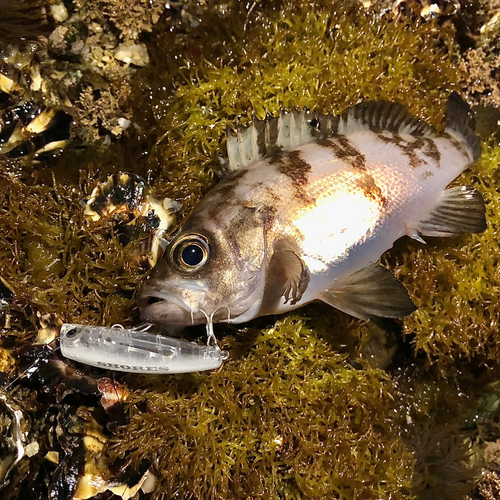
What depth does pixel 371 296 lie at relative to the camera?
7.45 ft

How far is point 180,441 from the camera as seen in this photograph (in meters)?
2.29

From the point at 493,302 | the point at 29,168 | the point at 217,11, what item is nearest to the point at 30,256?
the point at 29,168

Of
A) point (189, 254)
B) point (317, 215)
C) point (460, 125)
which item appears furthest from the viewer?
point (460, 125)

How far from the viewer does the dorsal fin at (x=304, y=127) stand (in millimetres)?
2395

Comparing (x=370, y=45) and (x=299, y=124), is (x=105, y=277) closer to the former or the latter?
(x=299, y=124)

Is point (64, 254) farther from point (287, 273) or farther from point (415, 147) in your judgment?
point (415, 147)

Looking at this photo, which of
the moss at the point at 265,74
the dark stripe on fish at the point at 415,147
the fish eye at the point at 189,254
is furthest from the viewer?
the moss at the point at 265,74

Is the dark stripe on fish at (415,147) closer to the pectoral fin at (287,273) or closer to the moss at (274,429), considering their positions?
the pectoral fin at (287,273)

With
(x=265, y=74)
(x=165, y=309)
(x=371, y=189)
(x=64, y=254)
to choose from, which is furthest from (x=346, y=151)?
(x=64, y=254)

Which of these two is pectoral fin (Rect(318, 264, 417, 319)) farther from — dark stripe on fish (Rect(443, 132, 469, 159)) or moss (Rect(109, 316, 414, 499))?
dark stripe on fish (Rect(443, 132, 469, 159))

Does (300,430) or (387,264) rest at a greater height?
(387,264)

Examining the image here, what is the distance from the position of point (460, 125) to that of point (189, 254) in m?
1.86

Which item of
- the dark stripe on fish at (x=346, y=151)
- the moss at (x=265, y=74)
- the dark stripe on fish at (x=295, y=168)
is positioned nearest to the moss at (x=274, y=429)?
the dark stripe on fish at (x=295, y=168)

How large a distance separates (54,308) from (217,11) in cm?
206
